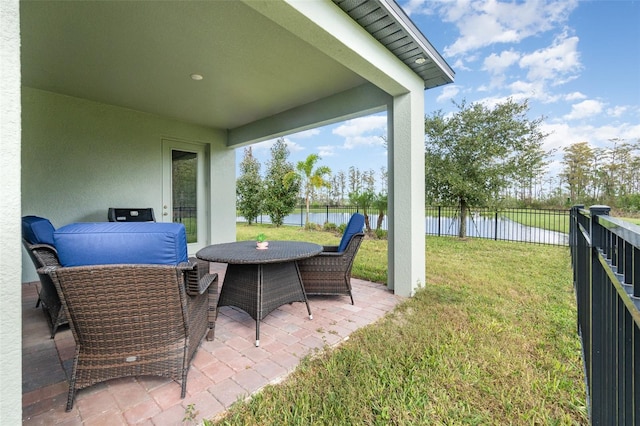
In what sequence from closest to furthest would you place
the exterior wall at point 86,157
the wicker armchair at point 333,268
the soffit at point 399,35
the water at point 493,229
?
the soffit at point 399,35
the wicker armchair at point 333,268
the exterior wall at point 86,157
the water at point 493,229

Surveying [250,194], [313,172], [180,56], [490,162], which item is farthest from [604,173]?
[250,194]

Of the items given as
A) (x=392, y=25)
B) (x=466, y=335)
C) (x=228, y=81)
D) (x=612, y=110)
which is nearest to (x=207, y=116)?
(x=228, y=81)

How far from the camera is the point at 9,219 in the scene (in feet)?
3.23

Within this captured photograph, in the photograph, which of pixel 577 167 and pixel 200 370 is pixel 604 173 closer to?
pixel 577 167

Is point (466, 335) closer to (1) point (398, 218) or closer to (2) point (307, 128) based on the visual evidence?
(1) point (398, 218)

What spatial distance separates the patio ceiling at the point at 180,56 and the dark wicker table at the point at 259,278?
7.37 ft

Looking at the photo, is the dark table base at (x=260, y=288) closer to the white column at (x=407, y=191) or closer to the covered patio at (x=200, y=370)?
the covered patio at (x=200, y=370)

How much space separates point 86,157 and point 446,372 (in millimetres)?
6187

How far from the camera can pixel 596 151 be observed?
10781 mm

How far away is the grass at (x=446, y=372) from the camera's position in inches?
63.0

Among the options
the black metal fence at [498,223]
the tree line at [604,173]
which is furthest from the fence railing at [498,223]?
the tree line at [604,173]

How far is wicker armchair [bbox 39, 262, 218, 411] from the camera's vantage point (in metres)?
1.53

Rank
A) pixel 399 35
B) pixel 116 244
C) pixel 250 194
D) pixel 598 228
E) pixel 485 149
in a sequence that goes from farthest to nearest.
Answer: pixel 250 194, pixel 485 149, pixel 399 35, pixel 116 244, pixel 598 228

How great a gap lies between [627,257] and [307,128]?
15.9 ft
